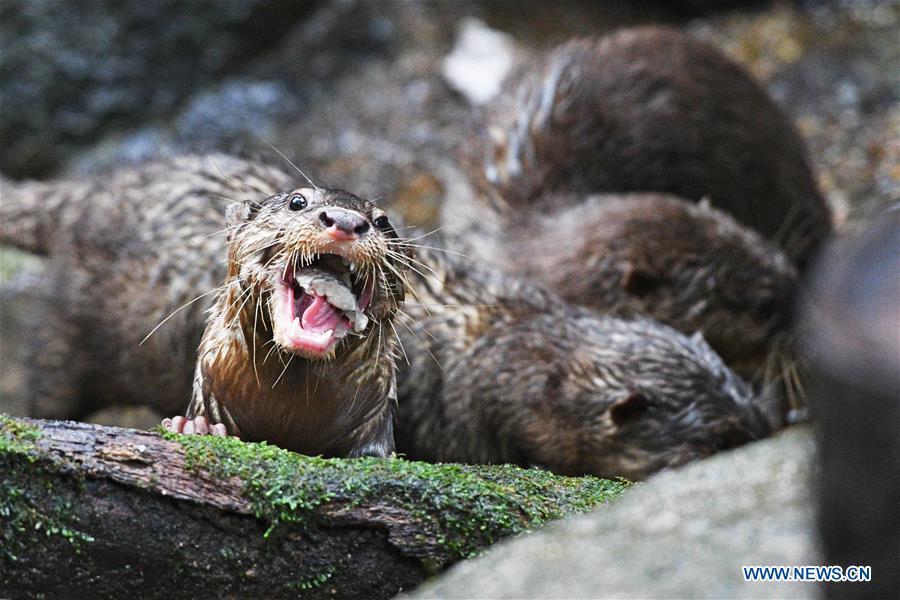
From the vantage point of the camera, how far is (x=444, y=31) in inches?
353

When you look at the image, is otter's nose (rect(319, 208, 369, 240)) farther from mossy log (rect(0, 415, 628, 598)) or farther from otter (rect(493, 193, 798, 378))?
otter (rect(493, 193, 798, 378))

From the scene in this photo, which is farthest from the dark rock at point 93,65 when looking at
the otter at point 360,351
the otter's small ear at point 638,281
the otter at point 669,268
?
the otter's small ear at point 638,281

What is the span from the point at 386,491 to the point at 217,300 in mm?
1028

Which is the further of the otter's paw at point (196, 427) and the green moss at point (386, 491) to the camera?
the otter's paw at point (196, 427)

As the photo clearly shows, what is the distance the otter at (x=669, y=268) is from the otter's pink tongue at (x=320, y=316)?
254 centimetres

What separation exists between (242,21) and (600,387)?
16.0 ft

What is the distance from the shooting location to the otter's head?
3.31 metres

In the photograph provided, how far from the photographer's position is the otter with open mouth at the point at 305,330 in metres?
3.35

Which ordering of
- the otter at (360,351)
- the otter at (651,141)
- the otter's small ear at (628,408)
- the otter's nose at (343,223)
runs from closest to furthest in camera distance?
the otter's nose at (343,223), the otter at (360,351), the otter's small ear at (628,408), the otter at (651,141)

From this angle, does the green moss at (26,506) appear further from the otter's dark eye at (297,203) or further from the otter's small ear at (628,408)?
the otter's small ear at (628,408)

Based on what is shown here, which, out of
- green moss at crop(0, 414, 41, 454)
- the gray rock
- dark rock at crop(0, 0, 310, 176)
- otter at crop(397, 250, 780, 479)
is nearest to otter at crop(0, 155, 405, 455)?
green moss at crop(0, 414, 41, 454)

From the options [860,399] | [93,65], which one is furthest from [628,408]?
[93,65]

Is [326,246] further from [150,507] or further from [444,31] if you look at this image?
[444,31]

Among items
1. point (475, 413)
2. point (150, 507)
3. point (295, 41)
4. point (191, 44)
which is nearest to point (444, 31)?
point (295, 41)
